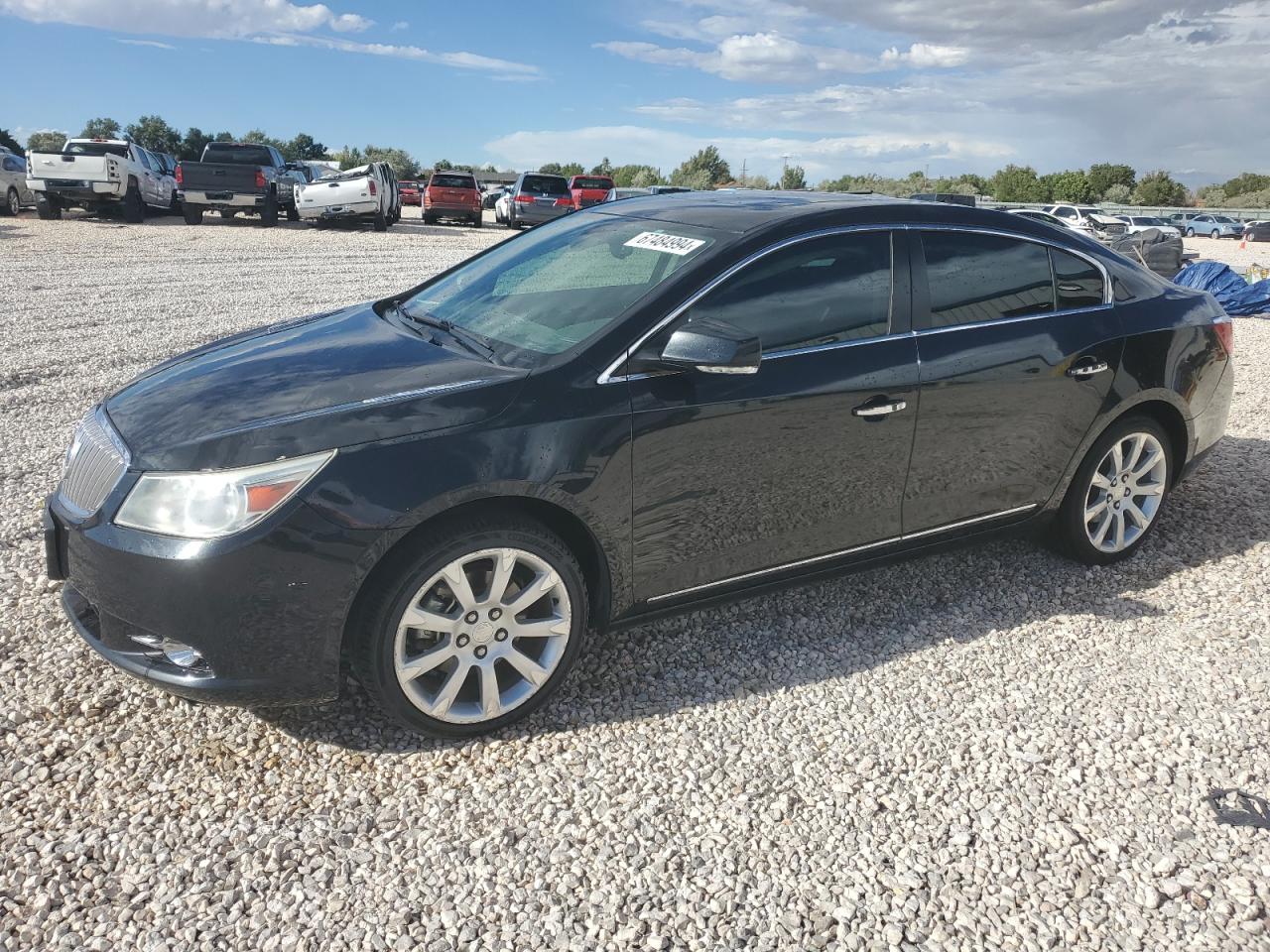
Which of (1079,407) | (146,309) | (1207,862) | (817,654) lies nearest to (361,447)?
(817,654)

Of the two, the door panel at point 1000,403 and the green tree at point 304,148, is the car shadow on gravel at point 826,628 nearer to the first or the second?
the door panel at point 1000,403

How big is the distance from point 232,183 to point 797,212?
20.9 m

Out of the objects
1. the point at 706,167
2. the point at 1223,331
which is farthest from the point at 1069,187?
the point at 1223,331

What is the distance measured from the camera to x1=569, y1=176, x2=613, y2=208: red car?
31.2 metres

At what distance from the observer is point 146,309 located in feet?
35.1

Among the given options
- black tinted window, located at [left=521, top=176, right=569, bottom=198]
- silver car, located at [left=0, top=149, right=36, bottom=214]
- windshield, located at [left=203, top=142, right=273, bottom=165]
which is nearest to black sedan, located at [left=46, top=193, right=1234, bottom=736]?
windshield, located at [left=203, top=142, right=273, bottom=165]

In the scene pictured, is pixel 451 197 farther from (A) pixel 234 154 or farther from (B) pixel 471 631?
(B) pixel 471 631

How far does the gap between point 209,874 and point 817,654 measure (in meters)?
2.23

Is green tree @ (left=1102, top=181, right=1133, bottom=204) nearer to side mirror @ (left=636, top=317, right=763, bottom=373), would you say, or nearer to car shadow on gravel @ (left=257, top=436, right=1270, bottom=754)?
car shadow on gravel @ (left=257, top=436, right=1270, bottom=754)

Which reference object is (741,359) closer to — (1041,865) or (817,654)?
(817,654)

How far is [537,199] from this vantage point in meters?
28.2

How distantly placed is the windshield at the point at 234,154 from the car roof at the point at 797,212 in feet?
72.0

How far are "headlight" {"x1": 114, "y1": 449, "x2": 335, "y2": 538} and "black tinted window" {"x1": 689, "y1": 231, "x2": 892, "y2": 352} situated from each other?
1.43 m

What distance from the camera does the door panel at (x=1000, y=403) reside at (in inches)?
145
